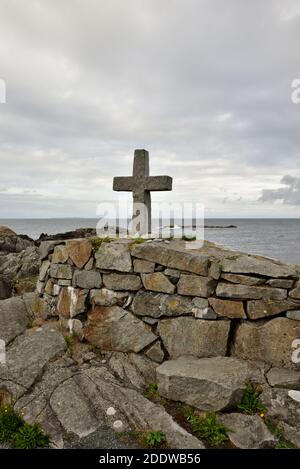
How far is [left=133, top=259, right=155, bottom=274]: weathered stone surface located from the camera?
229 inches

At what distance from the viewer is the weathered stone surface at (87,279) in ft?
20.4

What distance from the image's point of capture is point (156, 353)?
572cm

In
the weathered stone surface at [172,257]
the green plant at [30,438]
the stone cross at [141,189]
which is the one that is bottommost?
the green plant at [30,438]

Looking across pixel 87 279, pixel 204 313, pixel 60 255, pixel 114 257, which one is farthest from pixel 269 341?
pixel 60 255

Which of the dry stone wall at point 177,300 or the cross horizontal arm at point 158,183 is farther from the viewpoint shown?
the cross horizontal arm at point 158,183

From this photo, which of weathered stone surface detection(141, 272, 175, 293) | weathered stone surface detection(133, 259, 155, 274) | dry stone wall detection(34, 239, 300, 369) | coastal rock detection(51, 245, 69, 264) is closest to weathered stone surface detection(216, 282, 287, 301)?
dry stone wall detection(34, 239, 300, 369)

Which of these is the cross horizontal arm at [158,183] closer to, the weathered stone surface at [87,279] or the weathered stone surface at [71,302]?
the weathered stone surface at [87,279]

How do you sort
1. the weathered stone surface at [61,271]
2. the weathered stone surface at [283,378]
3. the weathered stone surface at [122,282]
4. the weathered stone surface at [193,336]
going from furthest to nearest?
1. the weathered stone surface at [61,271]
2. the weathered stone surface at [122,282]
3. the weathered stone surface at [193,336]
4. the weathered stone surface at [283,378]

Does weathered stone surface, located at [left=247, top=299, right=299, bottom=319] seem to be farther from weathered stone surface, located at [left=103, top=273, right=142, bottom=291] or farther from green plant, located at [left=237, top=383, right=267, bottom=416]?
weathered stone surface, located at [left=103, top=273, right=142, bottom=291]

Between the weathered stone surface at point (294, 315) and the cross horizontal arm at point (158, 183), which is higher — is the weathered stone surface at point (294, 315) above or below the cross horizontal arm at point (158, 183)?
below

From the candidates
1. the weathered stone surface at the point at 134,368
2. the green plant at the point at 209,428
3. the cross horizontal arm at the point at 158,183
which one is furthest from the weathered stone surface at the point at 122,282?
the green plant at the point at 209,428

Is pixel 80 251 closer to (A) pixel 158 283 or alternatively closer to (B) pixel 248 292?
(A) pixel 158 283

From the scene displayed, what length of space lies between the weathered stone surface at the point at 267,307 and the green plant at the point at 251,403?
1.07 meters

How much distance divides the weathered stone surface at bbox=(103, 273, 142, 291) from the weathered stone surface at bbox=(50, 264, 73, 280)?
2.76 feet
